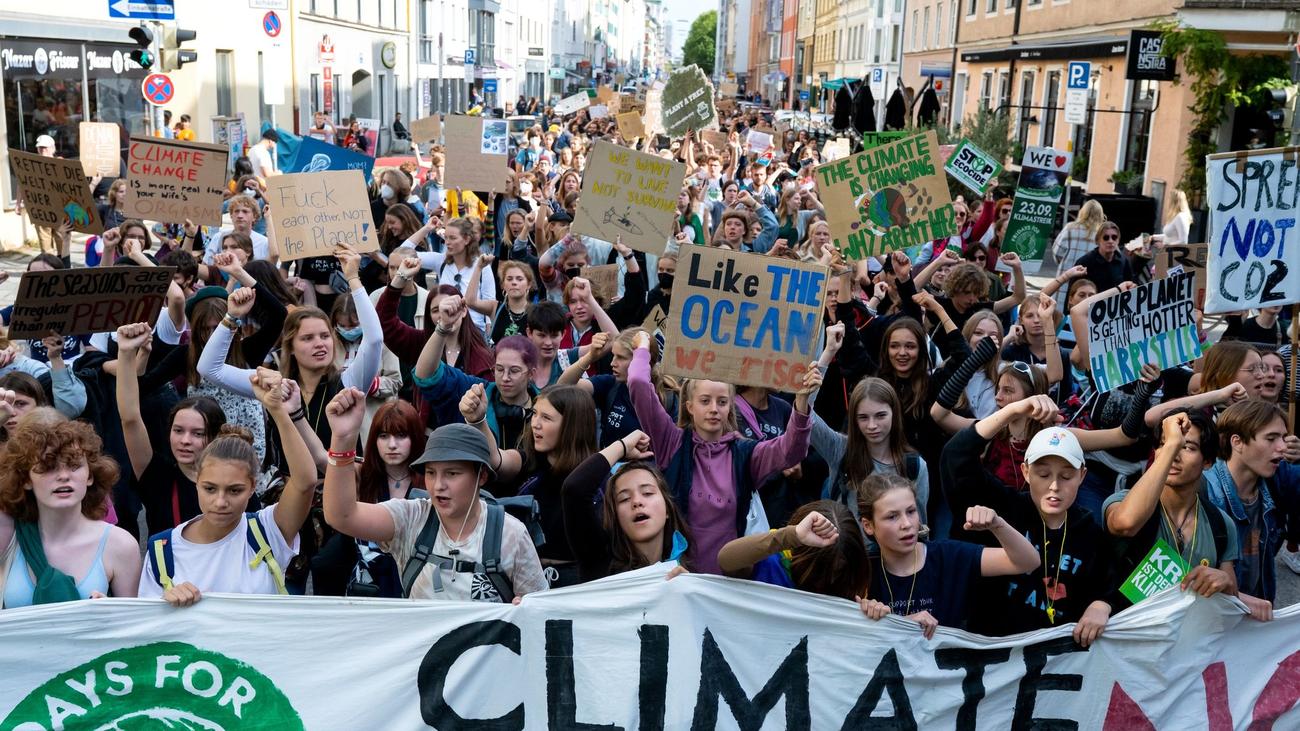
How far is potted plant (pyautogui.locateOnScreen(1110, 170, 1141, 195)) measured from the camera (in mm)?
23672

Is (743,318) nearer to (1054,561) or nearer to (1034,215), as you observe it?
(1054,561)

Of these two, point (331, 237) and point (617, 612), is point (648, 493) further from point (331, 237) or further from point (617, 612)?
point (331, 237)

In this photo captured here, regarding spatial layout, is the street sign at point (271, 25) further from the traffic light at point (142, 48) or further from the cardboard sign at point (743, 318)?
the cardboard sign at point (743, 318)

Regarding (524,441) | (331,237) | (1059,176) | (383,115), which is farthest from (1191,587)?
(383,115)

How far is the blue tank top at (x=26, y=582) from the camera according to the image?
13.0 ft

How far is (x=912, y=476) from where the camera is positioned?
5.32 m

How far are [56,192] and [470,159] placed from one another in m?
3.92

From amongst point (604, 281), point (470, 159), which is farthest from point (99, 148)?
point (604, 281)

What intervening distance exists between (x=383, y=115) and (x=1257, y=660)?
1666 inches

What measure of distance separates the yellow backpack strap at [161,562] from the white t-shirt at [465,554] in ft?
2.18

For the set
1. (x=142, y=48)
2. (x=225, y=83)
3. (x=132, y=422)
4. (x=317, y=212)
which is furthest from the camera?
(x=225, y=83)

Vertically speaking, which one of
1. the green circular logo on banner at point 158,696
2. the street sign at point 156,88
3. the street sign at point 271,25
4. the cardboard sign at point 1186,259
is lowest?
the green circular logo on banner at point 158,696

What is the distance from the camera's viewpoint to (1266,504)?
501cm

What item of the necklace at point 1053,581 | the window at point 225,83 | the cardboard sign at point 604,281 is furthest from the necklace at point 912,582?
the window at point 225,83
